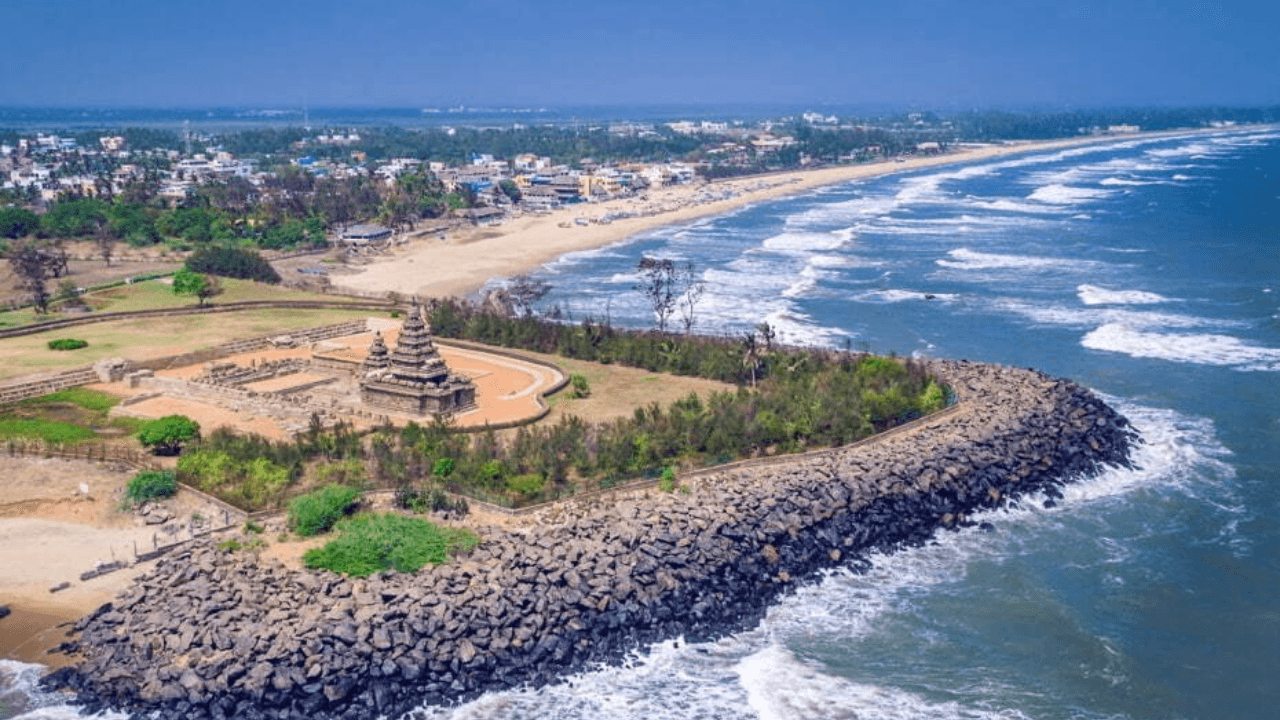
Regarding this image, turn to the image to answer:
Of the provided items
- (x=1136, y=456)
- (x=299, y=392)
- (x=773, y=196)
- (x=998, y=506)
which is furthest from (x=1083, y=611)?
(x=773, y=196)

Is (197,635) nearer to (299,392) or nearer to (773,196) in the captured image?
(299,392)

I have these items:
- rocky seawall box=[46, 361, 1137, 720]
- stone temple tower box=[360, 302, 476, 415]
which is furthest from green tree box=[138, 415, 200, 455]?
rocky seawall box=[46, 361, 1137, 720]

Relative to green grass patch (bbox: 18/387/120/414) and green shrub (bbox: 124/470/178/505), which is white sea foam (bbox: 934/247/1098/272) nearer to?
green grass patch (bbox: 18/387/120/414)

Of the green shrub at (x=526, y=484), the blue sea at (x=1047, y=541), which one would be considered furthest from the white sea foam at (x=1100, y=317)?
the green shrub at (x=526, y=484)

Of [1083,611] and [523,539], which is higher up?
[523,539]

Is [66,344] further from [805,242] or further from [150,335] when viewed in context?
[805,242]

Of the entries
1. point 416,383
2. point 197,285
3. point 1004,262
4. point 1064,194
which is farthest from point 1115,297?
point 1064,194
